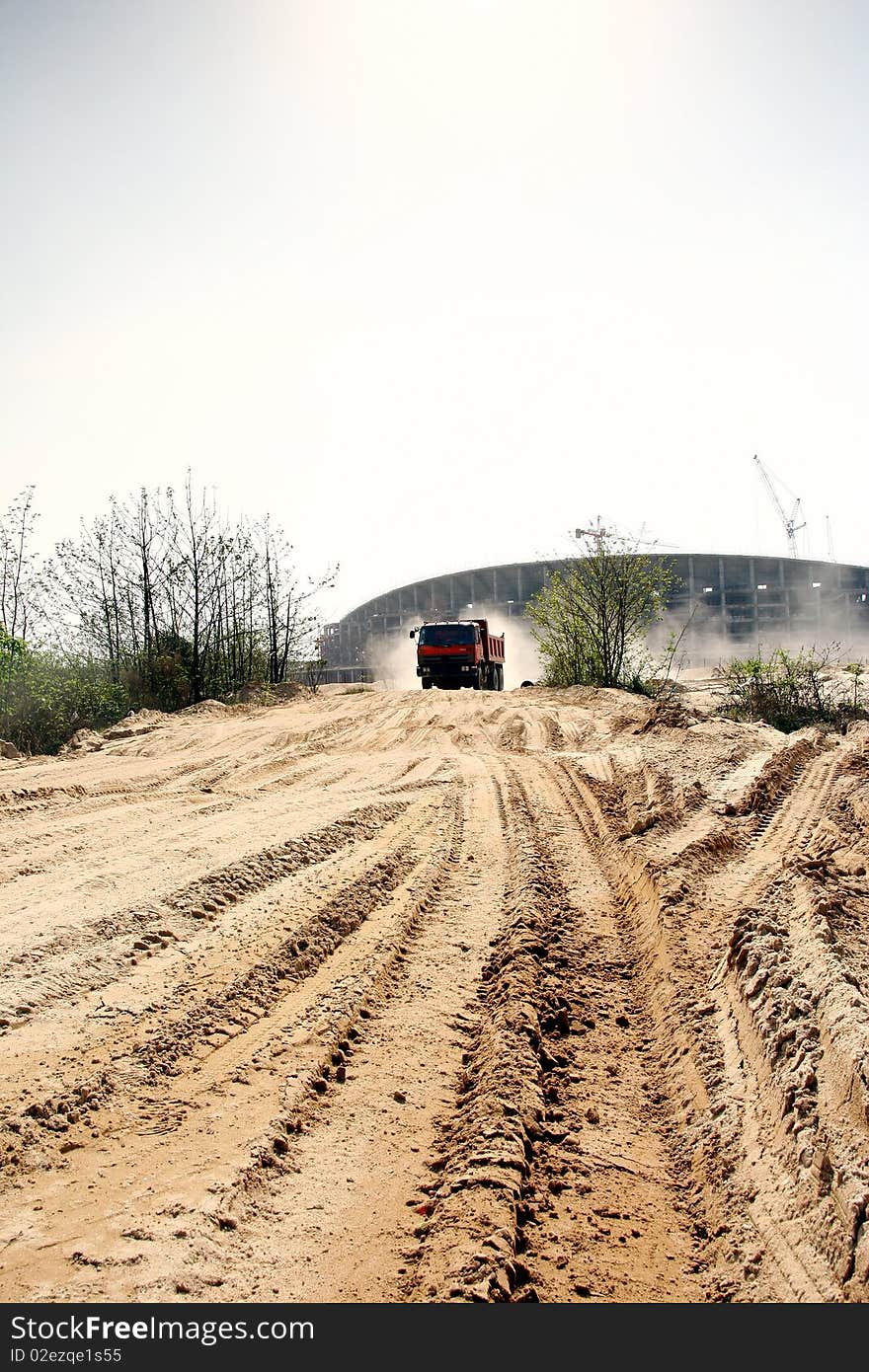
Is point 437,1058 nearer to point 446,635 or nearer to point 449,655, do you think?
point 449,655

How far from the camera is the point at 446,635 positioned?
34.3 metres

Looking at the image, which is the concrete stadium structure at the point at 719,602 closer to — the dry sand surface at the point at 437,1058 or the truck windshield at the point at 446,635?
the truck windshield at the point at 446,635

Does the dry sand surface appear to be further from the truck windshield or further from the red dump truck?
the truck windshield

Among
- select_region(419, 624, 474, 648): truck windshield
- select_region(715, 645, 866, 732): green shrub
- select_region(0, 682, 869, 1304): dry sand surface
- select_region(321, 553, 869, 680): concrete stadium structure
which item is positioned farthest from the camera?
select_region(321, 553, 869, 680): concrete stadium structure

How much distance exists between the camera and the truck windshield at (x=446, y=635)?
34.2 m

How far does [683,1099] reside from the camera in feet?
13.5

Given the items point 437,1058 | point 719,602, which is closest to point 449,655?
point 437,1058

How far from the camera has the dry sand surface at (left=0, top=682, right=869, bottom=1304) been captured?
9.99 feet

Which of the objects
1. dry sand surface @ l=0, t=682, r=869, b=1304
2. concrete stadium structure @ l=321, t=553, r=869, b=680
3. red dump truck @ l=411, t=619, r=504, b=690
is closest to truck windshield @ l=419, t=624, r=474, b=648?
red dump truck @ l=411, t=619, r=504, b=690

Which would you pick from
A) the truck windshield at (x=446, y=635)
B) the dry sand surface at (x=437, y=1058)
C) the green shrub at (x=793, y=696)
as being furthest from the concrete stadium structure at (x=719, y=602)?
the dry sand surface at (x=437, y=1058)

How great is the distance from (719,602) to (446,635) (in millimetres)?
55758

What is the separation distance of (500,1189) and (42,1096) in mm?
2000

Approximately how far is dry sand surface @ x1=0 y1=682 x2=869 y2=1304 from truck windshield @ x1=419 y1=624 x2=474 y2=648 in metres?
24.9
